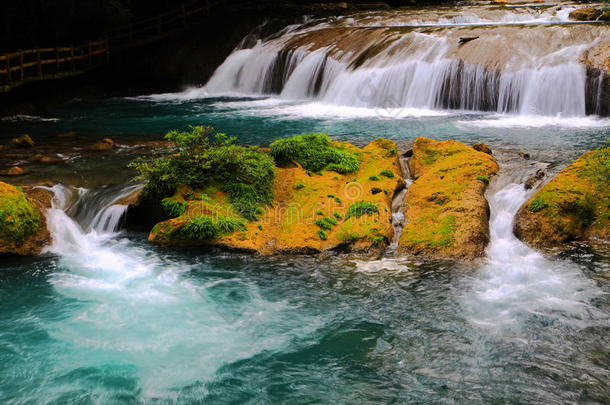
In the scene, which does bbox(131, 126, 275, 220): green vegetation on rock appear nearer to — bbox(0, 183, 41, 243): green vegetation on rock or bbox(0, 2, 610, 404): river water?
bbox(0, 2, 610, 404): river water

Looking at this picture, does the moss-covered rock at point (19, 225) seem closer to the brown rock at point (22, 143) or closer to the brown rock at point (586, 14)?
the brown rock at point (22, 143)

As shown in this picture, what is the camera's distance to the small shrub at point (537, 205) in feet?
26.1

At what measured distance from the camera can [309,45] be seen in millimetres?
20859

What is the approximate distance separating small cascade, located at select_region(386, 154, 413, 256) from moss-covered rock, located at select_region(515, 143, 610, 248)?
1.63m

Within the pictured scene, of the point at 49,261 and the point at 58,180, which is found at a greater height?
the point at 58,180

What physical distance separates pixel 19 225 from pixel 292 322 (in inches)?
176

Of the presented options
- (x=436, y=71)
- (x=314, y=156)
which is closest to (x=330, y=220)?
(x=314, y=156)

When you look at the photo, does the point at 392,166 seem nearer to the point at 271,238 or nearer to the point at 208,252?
the point at 271,238

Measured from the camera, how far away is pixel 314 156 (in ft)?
32.8

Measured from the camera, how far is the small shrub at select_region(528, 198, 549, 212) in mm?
7958

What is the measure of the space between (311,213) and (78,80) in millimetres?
17629

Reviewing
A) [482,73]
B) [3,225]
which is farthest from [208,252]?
[482,73]

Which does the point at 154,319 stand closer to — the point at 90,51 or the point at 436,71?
the point at 436,71

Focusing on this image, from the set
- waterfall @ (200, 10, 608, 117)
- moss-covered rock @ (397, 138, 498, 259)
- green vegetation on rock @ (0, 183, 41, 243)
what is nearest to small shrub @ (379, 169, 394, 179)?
moss-covered rock @ (397, 138, 498, 259)
